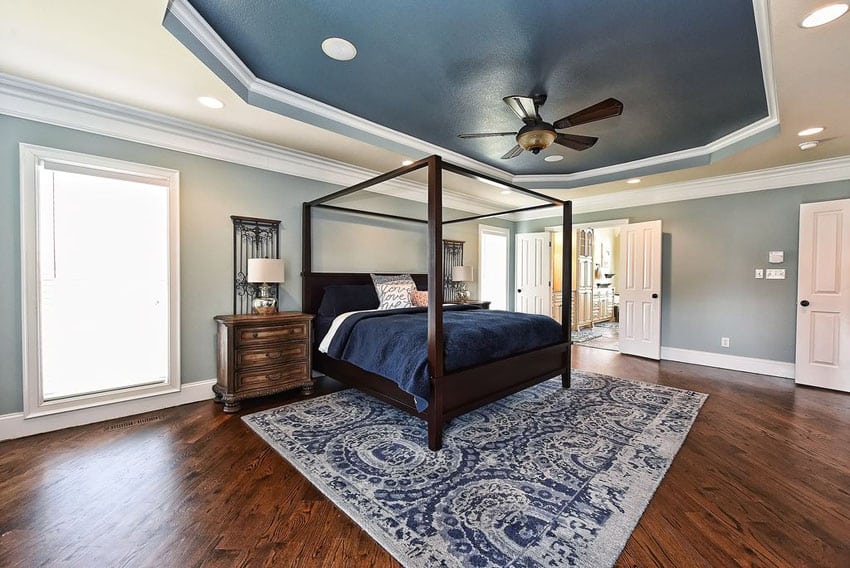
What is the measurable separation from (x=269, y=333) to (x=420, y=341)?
5.23ft

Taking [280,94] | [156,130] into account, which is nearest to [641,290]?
[280,94]

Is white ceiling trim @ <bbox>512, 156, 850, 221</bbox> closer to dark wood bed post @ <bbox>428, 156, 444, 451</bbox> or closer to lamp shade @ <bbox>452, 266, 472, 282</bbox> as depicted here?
lamp shade @ <bbox>452, 266, 472, 282</bbox>

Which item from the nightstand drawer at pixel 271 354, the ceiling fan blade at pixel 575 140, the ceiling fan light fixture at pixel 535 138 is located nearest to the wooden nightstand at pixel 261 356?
the nightstand drawer at pixel 271 354

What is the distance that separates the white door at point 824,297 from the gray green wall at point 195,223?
218 inches

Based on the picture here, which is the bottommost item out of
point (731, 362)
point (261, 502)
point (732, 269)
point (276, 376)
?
point (261, 502)

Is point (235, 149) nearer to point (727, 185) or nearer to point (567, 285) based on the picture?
point (567, 285)

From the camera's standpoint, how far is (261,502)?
6.23ft

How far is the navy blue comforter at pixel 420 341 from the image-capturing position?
8.46 ft

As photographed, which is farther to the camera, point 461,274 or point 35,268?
point 461,274

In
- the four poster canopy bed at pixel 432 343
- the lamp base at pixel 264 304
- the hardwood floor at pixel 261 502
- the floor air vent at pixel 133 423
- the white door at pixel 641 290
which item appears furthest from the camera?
the white door at pixel 641 290

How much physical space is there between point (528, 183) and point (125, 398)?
17.1 feet

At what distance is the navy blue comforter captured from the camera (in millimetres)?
2580

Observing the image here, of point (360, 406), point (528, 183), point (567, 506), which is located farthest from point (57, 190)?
point (528, 183)

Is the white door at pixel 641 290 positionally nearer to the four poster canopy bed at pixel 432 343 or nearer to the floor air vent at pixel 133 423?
the four poster canopy bed at pixel 432 343
